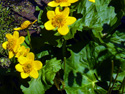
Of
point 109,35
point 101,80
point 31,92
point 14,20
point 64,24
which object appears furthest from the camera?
point 14,20

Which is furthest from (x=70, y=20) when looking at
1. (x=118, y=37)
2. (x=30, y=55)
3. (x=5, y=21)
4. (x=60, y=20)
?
(x=5, y=21)

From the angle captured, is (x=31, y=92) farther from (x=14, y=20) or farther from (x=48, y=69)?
(x=14, y=20)

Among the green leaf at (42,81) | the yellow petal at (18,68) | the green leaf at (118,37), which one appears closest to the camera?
the yellow petal at (18,68)

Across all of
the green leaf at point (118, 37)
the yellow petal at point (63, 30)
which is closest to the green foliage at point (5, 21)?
the yellow petal at point (63, 30)

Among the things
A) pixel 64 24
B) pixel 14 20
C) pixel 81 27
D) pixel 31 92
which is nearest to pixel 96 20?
pixel 81 27

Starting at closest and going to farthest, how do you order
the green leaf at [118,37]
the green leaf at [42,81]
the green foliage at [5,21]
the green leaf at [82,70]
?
the green leaf at [42,81] → the green leaf at [82,70] → the green leaf at [118,37] → the green foliage at [5,21]

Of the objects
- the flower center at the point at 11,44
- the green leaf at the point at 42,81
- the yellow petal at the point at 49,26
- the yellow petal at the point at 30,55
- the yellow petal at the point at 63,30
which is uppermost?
the yellow petal at the point at 49,26

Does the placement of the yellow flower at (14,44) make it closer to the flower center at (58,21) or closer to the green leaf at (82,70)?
the flower center at (58,21)
